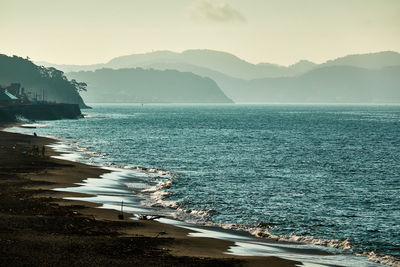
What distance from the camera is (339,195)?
4688 cm

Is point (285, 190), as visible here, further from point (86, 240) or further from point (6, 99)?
point (6, 99)

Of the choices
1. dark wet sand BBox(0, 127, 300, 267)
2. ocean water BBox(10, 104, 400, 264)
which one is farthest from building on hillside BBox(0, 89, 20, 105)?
dark wet sand BBox(0, 127, 300, 267)

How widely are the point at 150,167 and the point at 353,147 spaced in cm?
5159

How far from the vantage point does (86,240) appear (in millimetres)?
26141

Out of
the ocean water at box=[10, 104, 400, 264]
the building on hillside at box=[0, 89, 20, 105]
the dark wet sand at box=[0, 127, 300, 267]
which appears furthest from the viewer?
the building on hillside at box=[0, 89, 20, 105]

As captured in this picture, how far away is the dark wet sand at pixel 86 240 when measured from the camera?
2316 cm

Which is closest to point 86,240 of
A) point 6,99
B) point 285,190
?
point 285,190

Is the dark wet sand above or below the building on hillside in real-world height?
below

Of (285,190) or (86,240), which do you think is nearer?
(86,240)

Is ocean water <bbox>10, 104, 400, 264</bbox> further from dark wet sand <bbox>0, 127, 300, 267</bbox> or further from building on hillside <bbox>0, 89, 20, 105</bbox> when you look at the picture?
Answer: building on hillside <bbox>0, 89, 20, 105</bbox>

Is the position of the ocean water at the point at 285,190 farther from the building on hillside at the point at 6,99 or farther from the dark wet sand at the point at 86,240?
the building on hillside at the point at 6,99

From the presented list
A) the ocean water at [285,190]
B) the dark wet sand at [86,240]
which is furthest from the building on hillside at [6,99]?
the dark wet sand at [86,240]

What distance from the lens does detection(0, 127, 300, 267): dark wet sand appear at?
23.2m

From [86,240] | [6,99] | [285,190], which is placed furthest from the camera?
[6,99]
